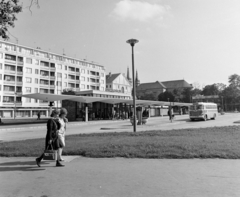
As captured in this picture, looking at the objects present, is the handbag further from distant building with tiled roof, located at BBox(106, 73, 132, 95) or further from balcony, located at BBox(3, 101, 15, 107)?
distant building with tiled roof, located at BBox(106, 73, 132, 95)

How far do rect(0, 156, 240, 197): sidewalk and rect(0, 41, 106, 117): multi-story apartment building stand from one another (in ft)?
153

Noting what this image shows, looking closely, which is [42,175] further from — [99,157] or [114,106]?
[114,106]

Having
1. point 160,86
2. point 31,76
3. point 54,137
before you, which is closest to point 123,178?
point 54,137

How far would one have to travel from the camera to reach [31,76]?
6531cm

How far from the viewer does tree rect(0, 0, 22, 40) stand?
28.2 feet

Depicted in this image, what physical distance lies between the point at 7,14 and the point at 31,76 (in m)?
60.2

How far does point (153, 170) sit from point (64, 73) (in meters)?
73.2

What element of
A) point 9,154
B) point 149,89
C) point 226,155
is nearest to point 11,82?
point 9,154

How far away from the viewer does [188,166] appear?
5.98 metres

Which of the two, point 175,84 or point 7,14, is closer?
point 7,14

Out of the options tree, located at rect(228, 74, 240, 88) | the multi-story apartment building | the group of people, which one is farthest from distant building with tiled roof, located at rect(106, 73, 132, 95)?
the group of people

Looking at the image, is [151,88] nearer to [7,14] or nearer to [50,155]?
[7,14]

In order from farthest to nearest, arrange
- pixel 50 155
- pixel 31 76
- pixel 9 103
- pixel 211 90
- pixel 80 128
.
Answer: pixel 211 90, pixel 31 76, pixel 9 103, pixel 80 128, pixel 50 155

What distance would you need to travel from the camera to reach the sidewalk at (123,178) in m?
4.08
